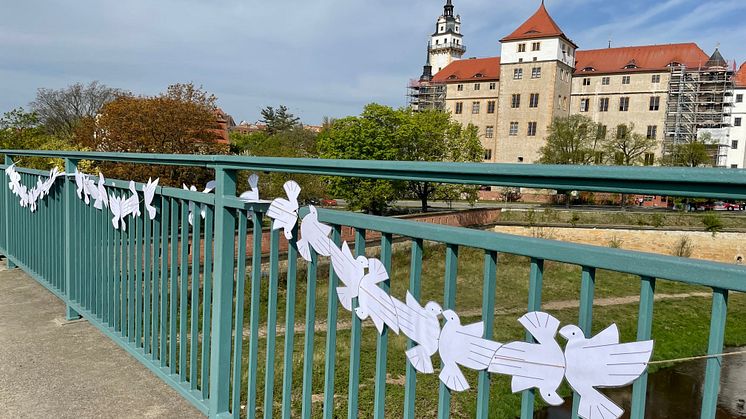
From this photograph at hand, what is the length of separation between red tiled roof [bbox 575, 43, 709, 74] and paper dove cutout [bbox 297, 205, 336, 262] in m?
69.5

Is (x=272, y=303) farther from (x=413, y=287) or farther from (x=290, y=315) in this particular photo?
A: (x=413, y=287)

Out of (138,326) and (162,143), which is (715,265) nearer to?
(138,326)

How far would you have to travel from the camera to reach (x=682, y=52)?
212 feet

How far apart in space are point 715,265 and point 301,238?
152 centimetres

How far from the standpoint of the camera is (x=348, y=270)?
210 cm

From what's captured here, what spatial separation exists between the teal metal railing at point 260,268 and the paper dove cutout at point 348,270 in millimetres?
63

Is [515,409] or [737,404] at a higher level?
[515,409]

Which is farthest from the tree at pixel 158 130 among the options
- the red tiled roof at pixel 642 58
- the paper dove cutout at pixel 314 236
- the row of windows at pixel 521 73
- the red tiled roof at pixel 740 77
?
the red tiled roof at pixel 740 77

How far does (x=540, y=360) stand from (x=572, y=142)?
5095cm

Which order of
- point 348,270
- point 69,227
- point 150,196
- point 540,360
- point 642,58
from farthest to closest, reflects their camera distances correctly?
point 642,58 → point 69,227 → point 150,196 → point 348,270 → point 540,360

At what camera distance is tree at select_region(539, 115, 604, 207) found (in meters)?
47.8

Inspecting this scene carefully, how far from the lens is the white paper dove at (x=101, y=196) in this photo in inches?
156

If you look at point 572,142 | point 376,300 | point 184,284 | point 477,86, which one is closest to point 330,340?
point 376,300

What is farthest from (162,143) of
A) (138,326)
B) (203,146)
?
(138,326)
